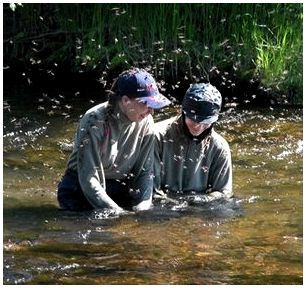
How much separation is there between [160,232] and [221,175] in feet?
2.65

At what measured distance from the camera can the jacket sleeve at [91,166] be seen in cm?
565

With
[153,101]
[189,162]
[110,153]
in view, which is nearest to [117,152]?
[110,153]

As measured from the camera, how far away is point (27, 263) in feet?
16.2

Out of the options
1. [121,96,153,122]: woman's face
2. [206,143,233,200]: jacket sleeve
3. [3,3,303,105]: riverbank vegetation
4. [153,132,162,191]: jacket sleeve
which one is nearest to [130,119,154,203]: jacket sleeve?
[153,132,162,191]: jacket sleeve

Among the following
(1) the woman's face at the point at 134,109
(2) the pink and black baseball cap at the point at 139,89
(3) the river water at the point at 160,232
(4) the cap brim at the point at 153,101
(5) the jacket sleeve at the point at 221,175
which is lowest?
(3) the river water at the point at 160,232

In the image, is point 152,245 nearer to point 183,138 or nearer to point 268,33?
point 183,138

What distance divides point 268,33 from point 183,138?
534 cm

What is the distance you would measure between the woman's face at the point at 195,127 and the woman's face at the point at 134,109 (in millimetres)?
403

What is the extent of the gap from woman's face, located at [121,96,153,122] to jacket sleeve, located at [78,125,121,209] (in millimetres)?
252

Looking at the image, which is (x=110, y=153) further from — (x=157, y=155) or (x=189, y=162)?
(x=189, y=162)

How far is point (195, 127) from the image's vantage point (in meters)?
6.01

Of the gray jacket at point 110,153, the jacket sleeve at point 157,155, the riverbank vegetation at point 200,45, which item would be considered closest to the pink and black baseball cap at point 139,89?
the gray jacket at point 110,153

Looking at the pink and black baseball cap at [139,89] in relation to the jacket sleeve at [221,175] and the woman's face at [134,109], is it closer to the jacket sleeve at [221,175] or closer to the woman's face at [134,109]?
the woman's face at [134,109]

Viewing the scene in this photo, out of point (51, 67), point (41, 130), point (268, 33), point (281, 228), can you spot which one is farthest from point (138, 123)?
point (51, 67)
